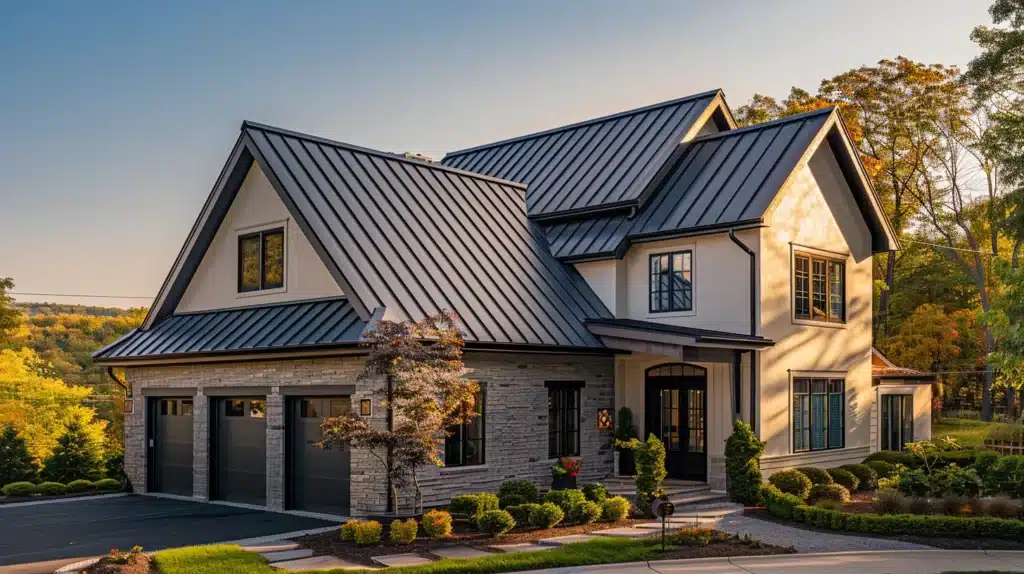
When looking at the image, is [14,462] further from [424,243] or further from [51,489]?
[424,243]

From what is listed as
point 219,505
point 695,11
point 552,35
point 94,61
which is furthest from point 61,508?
point 695,11

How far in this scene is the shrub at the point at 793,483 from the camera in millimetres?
20719

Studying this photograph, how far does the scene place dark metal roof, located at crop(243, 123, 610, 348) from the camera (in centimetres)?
1970

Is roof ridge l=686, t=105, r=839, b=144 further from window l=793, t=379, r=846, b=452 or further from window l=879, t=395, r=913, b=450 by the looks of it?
window l=879, t=395, r=913, b=450

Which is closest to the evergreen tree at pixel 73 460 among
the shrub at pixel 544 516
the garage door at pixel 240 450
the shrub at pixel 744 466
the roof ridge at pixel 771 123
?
the garage door at pixel 240 450

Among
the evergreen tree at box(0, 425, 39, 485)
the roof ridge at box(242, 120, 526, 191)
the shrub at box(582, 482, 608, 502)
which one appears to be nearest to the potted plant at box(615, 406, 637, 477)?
the shrub at box(582, 482, 608, 502)

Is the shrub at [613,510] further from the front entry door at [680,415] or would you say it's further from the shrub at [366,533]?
the front entry door at [680,415]

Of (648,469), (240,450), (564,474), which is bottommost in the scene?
(564,474)

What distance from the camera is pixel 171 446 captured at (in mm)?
23469

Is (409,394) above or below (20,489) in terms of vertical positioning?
above

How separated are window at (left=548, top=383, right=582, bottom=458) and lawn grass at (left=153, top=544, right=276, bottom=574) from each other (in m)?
8.04

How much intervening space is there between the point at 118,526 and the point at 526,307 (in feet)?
29.0

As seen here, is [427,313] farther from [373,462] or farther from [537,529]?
[537,529]

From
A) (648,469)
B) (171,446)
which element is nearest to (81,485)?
(171,446)
